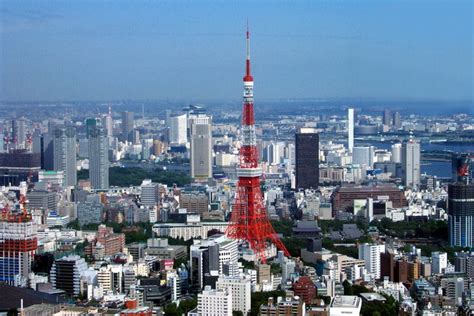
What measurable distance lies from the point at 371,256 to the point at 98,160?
987 centimetres

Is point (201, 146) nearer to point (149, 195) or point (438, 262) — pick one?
point (149, 195)

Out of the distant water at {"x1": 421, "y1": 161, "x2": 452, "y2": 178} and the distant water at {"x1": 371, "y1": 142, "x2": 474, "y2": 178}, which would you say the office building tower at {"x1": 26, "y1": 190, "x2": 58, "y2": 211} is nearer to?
the distant water at {"x1": 371, "y1": 142, "x2": 474, "y2": 178}

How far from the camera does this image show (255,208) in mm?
12672

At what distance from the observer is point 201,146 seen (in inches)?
879

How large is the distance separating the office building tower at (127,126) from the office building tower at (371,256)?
33.9ft

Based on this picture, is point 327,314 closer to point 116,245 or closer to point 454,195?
point 116,245

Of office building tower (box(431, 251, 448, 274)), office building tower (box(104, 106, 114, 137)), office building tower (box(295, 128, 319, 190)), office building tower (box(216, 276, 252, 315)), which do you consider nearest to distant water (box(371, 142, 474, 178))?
office building tower (box(295, 128, 319, 190))

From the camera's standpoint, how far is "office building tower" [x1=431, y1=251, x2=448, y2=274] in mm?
10969

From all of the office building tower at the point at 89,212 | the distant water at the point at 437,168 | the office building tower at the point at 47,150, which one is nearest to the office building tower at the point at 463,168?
the distant water at the point at 437,168

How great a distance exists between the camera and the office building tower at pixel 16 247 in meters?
10.7

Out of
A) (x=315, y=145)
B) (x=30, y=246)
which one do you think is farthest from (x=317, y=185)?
(x=30, y=246)

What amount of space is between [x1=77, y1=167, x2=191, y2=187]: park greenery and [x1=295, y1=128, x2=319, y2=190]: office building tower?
2.17 metres

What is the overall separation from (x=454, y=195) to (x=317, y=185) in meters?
5.72

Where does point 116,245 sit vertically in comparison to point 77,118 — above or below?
below
